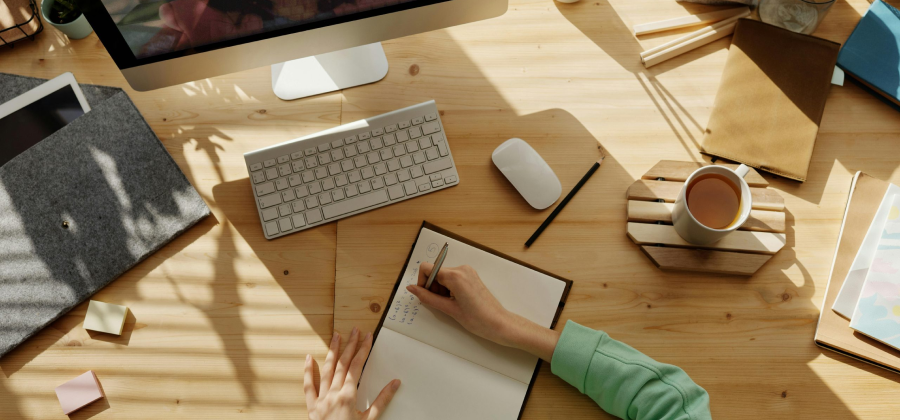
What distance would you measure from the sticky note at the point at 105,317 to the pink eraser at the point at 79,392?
6cm

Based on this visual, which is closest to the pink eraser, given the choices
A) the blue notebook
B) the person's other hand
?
the person's other hand

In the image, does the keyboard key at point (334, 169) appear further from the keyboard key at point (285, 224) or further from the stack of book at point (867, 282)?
the stack of book at point (867, 282)

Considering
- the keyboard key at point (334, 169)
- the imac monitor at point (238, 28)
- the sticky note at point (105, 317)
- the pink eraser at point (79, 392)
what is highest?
the imac monitor at point (238, 28)

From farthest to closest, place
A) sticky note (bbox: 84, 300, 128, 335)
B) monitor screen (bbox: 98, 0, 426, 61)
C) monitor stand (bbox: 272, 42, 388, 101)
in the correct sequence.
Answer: monitor stand (bbox: 272, 42, 388, 101), sticky note (bbox: 84, 300, 128, 335), monitor screen (bbox: 98, 0, 426, 61)

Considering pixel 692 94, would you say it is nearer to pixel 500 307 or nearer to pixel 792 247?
pixel 792 247

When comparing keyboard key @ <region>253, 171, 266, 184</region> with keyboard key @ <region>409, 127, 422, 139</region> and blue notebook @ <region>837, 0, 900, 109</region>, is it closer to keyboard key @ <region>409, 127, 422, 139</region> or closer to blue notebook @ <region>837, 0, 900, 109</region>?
keyboard key @ <region>409, 127, 422, 139</region>

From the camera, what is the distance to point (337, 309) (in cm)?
71

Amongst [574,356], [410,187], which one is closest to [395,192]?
[410,187]

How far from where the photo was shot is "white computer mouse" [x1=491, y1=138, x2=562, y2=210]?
2.43 ft

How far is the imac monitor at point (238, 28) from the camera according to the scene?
0.59 meters

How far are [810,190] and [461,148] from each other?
541mm

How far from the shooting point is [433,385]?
2.15 ft

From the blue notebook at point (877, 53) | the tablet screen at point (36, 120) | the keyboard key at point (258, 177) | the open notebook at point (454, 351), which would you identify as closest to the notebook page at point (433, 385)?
the open notebook at point (454, 351)

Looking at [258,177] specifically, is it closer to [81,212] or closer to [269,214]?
[269,214]
